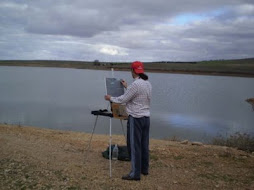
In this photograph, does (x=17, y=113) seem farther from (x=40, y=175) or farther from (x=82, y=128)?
(x=40, y=175)

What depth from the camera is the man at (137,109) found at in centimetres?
568

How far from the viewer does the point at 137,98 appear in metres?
5.69

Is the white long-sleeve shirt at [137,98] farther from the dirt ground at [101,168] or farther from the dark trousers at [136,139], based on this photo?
the dirt ground at [101,168]

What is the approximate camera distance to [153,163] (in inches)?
274

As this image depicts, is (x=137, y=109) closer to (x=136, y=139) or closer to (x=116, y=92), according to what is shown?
(x=136, y=139)

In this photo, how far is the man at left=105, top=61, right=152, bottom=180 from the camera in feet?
18.6

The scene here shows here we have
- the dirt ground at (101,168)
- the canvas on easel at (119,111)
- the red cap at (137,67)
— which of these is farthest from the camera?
the canvas on easel at (119,111)

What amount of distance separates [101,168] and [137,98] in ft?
5.27

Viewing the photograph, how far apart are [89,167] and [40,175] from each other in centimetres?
95

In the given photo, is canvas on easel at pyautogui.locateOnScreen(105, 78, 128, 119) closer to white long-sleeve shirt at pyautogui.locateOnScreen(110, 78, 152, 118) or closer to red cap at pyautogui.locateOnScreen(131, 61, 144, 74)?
white long-sleeve shirt at pyautogui.locateOnScreen(110, 78, 152, 118)

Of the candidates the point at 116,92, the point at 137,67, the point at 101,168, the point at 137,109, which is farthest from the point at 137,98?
the point at 101,168

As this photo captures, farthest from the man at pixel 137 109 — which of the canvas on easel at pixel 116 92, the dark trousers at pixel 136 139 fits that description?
the canvas on easel at pixel 116 92

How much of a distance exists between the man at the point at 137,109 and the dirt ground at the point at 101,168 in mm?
351

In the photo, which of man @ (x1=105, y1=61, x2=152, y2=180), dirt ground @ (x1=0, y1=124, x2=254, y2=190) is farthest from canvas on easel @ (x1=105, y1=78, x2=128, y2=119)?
dirt ground @ (x1=0, y1=124, x2=254, y2=190)
